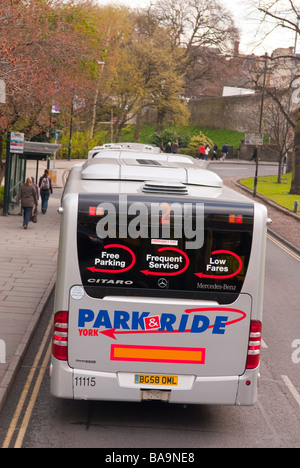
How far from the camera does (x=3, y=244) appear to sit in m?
21.5

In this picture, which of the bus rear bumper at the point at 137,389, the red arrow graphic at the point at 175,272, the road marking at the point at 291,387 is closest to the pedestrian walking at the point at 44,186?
the road marking at the point at 291,387

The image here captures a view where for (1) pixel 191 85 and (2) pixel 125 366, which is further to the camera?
(1) pixel 191 85

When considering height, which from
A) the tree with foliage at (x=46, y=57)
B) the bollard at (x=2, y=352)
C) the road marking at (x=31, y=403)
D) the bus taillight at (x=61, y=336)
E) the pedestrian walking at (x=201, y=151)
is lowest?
the road marking at (x=31, y=403)

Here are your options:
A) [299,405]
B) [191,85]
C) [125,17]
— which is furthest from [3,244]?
[191,85]

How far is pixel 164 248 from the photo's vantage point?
26.0 ft

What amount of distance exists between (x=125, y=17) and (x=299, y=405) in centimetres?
6172

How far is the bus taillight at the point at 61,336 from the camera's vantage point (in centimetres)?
786

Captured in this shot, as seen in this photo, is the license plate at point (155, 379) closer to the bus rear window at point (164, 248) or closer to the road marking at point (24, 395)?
the bus rear window at point (164, 248)

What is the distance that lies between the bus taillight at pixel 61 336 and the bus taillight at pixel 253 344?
6.78ft

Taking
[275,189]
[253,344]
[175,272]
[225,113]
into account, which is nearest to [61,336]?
[175,272]

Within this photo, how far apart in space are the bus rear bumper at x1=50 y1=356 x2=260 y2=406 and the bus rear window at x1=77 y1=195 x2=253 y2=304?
916mm

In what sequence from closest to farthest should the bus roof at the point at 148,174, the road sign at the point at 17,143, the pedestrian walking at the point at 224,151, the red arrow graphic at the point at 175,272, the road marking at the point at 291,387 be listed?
1. the red arrow graphic at the point at 175,272
2. the bus roof at the point at 148,174
3. the road marking at the point at 291,387
4. the road sign at the point at 17,143
5. the pedestrian walking at the point at 224,151

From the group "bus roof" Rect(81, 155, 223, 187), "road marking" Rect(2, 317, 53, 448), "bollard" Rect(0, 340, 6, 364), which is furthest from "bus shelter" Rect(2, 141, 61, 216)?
"bus roof" Rect(81, 155, 223, 187)
